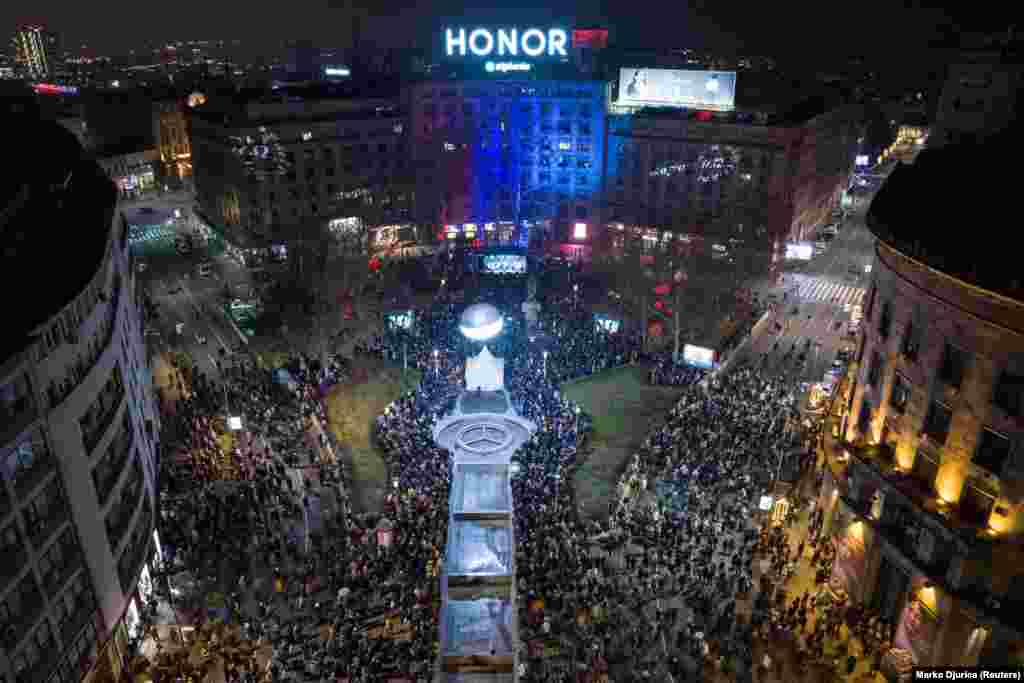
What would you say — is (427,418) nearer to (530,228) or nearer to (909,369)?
(909,369)

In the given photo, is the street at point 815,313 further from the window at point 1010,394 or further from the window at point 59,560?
the window at point 59,560

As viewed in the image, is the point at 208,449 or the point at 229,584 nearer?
the point at 229,584

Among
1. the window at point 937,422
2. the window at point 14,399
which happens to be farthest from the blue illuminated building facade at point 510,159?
the window at point 14,399

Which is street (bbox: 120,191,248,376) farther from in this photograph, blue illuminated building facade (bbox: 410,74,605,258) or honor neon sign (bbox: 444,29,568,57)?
honor neon sign (bbox: 444,29,568,57)

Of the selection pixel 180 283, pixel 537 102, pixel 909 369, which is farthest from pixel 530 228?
pixel 909 369

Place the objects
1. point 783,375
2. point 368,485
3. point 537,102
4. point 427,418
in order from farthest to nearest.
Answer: point 537,102 → point 783,375 → point 427,418 → point 368,485
